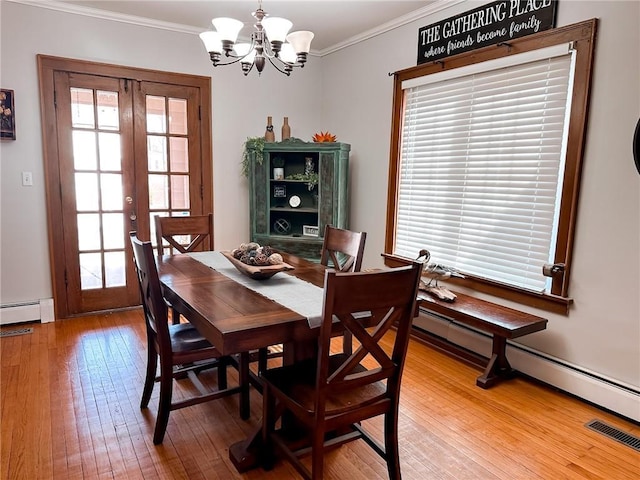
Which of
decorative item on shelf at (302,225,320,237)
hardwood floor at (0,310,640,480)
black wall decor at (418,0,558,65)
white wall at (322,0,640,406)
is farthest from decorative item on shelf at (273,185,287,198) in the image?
white wall at (322,0,640,406)

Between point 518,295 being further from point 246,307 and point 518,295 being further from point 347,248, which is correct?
point 246,307

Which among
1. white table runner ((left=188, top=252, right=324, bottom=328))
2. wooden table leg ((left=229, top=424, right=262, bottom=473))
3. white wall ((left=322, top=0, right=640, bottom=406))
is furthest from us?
white wall ((left=322, top=0, right=640, bottom=406))

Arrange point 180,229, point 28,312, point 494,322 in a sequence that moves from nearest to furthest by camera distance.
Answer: point 494,322 → point 180,229 → point 28,312

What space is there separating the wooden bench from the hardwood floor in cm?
10

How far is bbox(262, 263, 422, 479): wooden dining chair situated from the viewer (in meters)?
1.48

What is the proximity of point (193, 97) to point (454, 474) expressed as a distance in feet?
12.2

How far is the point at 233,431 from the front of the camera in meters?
2.22

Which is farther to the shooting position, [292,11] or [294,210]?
[294,210]

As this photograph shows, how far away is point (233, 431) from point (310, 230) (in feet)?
7.82

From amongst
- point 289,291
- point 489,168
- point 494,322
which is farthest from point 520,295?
point 289,291

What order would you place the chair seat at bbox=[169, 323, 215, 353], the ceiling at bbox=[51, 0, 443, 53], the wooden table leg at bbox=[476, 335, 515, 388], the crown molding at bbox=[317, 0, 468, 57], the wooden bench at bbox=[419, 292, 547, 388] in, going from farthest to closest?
the ceiling at bbox=[51, 0, 443, 53], the crown molding at bbox=[317, 0, 468, 57], the wooden table leg at bbox=[476, 335, 515, 388], the wooden bench at bbox=[419, 292, 547, 388], the chair seat at bbox=[169, 323, 215, 353]

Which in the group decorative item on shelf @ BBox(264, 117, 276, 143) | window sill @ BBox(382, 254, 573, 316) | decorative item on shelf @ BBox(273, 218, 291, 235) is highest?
decorative item on shelf @ BBox(264, 117, 276, 143)

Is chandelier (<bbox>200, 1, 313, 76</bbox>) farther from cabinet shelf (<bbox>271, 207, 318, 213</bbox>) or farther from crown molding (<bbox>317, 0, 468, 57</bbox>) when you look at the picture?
cabinet shelf (<bbox>271, 207, 318, 213</bbox>)

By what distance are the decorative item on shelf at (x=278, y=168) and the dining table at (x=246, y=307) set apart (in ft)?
5.96
